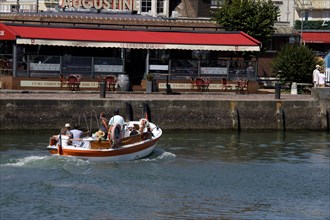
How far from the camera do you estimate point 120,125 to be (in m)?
42.6

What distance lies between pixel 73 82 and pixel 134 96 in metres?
4.41

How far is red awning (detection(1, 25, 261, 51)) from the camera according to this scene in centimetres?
5922

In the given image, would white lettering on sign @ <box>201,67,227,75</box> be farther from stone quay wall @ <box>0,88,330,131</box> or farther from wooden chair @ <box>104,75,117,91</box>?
wooden chair @ <box>104,75,117,91</box>

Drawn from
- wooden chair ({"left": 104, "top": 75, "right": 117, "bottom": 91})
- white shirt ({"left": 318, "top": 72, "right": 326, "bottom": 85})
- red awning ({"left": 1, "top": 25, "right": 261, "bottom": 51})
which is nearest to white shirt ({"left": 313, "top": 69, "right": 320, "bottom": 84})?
white shirt ({"left": 318, "top": 72, "right": 326, "bottom": 85})

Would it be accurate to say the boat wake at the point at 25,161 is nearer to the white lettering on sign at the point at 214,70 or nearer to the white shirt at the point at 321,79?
the white lettering on sign at the point at 214,70

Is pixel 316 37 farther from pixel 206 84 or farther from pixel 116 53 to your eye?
pixel 116 53

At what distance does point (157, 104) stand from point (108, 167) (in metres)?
10.8

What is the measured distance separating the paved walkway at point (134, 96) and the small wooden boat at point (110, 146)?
899cm

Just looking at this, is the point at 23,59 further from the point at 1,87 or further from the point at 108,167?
the point at 108,167

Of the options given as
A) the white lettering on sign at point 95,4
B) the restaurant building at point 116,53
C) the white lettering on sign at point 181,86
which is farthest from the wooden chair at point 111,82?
the white lettering on sign at point 95,4

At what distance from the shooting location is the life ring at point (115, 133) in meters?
42.0

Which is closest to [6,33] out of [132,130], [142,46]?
[142,46]

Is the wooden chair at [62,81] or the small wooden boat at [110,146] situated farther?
the wooden chair at [62,81]

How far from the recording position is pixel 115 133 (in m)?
42.1
